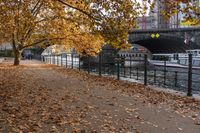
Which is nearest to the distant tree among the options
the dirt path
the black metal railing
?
the black metal railing

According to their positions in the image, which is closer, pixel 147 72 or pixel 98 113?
pixel 98 113

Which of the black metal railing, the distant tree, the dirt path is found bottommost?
the dirt path

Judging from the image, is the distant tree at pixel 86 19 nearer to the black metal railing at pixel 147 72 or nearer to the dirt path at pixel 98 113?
the black metal railing at pixel 147 72

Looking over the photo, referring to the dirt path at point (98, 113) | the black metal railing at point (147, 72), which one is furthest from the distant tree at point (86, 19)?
the dirt path at point (98, 113)

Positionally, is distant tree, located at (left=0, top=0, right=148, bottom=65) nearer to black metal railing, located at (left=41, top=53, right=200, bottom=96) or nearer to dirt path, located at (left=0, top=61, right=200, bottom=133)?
black metal railing, located at (left=41, top=53, right=200, bottom=96)

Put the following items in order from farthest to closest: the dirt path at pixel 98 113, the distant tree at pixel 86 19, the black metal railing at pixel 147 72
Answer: the black metal railing at pixel 147 72, the distant tree at pixel 86 19, the dirt path at pixel 98 113

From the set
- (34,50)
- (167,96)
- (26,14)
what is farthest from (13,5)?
(34,50)

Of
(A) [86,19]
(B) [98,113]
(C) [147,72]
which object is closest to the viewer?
(B) [98,113]

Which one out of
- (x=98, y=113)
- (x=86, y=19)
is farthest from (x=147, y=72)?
(x=98, y=113)

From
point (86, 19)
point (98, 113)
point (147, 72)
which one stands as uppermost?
point (86, 19)

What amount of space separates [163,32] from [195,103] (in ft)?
198

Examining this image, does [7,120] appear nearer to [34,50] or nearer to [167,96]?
[167,96]

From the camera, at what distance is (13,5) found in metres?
18.8

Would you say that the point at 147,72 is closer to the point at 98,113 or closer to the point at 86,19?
the point at 86,19
